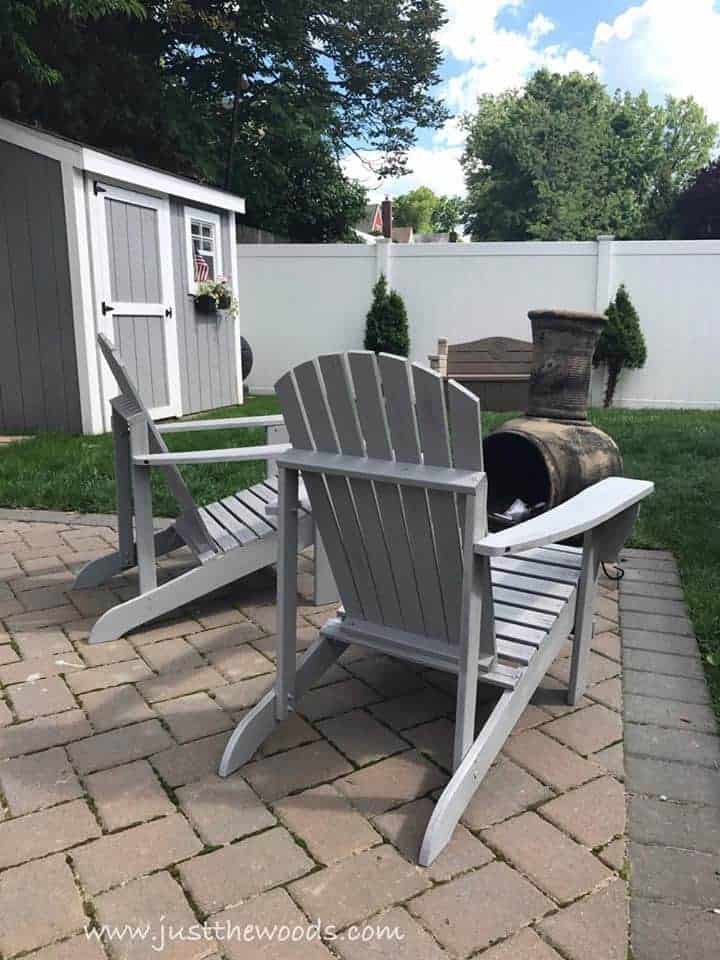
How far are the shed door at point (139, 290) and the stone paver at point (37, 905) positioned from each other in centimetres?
519

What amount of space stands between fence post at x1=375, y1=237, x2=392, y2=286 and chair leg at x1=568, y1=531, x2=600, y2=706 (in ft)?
29.3

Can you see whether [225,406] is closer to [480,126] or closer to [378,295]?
[378,295]

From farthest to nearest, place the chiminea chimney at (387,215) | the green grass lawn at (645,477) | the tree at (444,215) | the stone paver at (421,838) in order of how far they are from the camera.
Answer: the tree at (444,215) → the chiminea chimney at (387,215) → the green grass lawn at (645,477) → the stone paver at (421,838)

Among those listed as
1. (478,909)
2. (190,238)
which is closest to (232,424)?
(478,909)

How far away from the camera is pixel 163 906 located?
1476mm

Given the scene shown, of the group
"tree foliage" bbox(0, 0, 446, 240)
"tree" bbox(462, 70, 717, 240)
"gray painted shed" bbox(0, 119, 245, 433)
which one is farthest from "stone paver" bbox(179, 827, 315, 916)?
"tree" bbox(462, 70, 717, 240)

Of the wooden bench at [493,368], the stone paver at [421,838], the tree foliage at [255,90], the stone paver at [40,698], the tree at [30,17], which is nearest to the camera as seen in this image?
the stone paver at [421,838]

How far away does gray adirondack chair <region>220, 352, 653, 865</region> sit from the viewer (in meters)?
1.63

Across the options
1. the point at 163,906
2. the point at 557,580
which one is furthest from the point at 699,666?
the point at 163,906

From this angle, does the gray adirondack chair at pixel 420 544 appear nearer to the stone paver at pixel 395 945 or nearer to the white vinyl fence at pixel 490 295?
the stone paver at pixel 395 945

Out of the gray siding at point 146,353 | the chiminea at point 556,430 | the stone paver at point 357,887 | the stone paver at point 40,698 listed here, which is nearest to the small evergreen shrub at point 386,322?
the gray siding at point 146,353

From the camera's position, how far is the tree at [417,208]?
58.8m

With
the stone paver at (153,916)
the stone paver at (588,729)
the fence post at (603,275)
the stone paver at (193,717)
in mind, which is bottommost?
the stone paver at (588,729)

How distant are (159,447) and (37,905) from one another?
5.32ft
